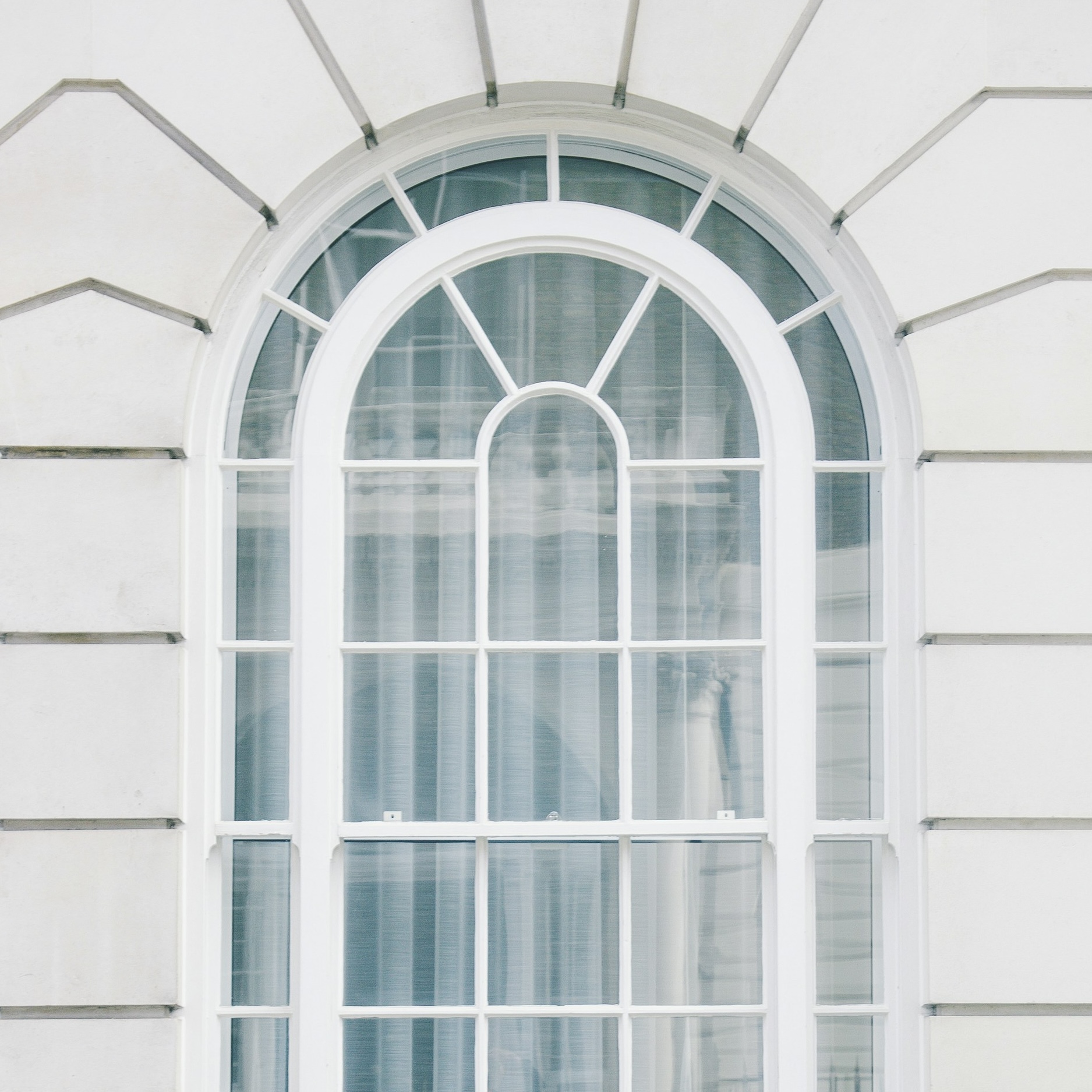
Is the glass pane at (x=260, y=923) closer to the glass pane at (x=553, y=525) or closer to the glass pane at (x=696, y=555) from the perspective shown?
the glass pane at (x=553, y=525)

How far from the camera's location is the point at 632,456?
3.92m

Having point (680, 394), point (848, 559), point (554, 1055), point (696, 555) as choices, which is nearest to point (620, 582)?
point (696, 555)

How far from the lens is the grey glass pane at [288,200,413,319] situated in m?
3.95

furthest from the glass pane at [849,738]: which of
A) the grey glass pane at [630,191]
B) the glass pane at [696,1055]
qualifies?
the grey glass pane at [630,191]

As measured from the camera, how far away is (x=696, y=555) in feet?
12.8

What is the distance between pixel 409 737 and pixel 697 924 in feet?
4.22

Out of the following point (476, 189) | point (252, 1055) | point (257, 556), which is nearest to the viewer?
point (252, 1055)

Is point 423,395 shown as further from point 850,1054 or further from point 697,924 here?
point 850,1054

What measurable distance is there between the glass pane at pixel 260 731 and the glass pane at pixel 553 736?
0.79 m

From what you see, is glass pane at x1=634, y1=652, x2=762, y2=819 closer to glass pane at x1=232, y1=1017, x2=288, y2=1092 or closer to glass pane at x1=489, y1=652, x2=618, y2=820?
glass pane at x1=489, y1=652, x2=618, y2=820

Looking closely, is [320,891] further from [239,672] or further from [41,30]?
[41,30]

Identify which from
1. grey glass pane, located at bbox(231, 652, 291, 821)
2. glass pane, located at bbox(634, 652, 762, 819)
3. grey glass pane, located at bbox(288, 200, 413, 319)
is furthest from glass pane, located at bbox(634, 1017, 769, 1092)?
grey glass pane, located at bbox(288, 200, 413, 319)

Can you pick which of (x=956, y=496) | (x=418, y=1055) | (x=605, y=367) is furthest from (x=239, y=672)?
(x=956, y=496)

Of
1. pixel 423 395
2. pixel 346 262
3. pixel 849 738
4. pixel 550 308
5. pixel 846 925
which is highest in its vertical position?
pixel 346 262
